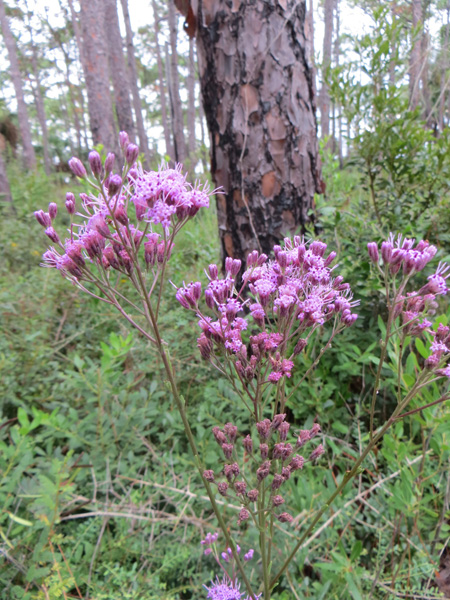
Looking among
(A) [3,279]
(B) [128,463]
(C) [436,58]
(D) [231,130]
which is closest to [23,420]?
(B) [128,463]

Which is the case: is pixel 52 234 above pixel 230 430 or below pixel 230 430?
above

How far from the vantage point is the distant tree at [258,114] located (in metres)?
2.14

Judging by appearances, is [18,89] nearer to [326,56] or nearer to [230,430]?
[326,56]

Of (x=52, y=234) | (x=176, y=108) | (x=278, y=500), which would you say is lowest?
(x=278, y=500)

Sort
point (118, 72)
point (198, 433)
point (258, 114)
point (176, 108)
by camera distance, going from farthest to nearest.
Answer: point (176, 108) → point (118, 72) → point (258, 114) → point (198, 433)

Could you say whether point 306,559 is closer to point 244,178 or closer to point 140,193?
point 140,193

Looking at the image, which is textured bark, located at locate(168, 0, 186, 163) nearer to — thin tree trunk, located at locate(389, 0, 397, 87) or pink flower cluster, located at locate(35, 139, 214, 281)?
thin tree trunk, located at locate(389, 0, 397, 87)

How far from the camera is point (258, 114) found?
7.30 ft

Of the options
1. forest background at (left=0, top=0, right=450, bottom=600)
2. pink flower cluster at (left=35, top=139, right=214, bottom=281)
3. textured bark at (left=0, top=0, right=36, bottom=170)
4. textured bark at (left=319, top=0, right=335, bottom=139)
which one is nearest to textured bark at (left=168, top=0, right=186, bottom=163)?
textured bark at (left=319, top=0, right=335, bottom=139)

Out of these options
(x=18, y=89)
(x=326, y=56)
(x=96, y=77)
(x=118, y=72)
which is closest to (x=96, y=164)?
(x=326, y=56)

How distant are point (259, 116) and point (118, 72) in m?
8.24

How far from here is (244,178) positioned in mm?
2316

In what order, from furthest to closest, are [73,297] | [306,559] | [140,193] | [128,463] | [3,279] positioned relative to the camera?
1. [3,279]
2. [73,297]
3. [128,463]
4. [306,559]
5. [140,193]

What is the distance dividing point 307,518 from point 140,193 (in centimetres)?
125
